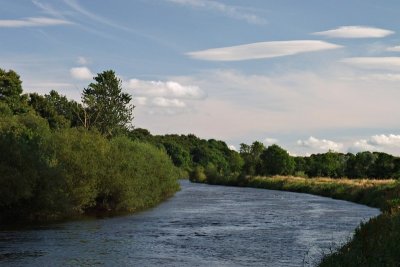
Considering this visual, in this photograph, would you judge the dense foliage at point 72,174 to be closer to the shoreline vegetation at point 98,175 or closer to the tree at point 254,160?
the shoreline vegetation at point 98,175

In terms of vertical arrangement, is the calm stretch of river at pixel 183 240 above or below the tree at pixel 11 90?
below

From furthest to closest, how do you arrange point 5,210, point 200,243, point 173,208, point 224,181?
point 224,181
point 173,208
point 5,210
point 200,243

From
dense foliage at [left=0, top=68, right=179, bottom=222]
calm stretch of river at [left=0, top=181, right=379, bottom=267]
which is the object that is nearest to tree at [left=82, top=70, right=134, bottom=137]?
dense foliage at [left=0, top=68, right=179, bottom=222]

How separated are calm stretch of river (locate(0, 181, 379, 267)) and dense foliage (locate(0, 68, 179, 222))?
121 inches

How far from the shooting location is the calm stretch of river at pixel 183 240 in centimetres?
2667

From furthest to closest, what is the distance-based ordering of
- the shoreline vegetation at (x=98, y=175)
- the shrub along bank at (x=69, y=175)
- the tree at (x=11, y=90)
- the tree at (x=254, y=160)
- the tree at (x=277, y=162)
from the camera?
the tree at (x=254, y=160)
the tree at (x=277, y=162)
the tree at (x=11, y=90)
the shrub along bank at (x=69, y=175)
the shoreline vegetation at (x=98, y=175)

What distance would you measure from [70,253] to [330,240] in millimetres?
15627

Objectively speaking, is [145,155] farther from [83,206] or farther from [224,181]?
[224,181]

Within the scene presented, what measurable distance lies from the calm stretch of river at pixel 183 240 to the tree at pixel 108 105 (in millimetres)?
53944

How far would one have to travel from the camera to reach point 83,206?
165ft

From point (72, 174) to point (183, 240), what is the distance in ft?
61.1

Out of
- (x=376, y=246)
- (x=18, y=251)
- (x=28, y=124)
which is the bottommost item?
(x=18, y=251)

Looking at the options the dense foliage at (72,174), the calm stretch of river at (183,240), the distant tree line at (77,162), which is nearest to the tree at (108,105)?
the distant tree line at (77,162)

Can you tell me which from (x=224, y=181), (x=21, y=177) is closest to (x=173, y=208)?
(x=21, y=177)
